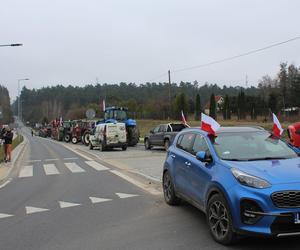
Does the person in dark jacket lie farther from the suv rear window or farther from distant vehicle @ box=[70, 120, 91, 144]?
distant vehicle @ box=[70, 120, 91, 144]

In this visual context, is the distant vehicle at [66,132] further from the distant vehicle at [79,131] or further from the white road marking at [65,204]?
the white road marking at [65,204]

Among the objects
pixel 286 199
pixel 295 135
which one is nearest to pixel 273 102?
pixel 295 135

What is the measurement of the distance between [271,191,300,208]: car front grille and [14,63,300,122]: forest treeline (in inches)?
1169

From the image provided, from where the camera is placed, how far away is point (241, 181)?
6277mm

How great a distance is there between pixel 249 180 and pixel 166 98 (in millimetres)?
96082

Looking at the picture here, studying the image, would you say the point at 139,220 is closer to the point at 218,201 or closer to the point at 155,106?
the point at 218,201

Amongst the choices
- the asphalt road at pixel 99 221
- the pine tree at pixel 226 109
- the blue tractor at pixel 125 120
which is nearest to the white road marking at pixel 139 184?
the asphalt road at pixel 99 221

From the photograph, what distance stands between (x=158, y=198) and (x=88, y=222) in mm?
2543

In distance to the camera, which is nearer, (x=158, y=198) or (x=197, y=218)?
(x=197, y=218)

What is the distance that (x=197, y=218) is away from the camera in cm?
833

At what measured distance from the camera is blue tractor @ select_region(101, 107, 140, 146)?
116ft

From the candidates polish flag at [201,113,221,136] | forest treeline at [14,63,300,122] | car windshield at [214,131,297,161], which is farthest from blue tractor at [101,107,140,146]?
car windshield at [214,131,297,161]

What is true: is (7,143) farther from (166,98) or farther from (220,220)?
(166,98)

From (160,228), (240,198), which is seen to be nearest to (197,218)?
(160,228)
